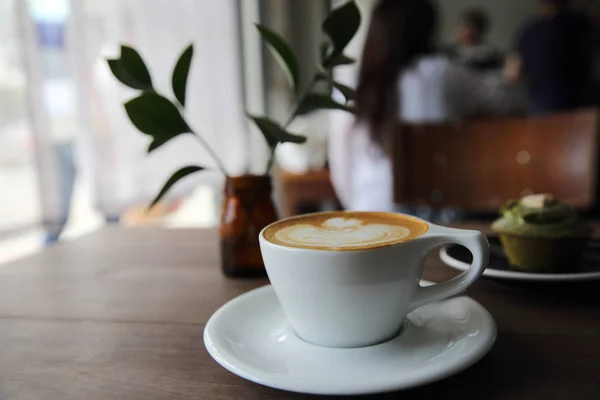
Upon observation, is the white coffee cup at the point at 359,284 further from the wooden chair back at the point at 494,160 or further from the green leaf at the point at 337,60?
the wooden chair back at the point at 494,160

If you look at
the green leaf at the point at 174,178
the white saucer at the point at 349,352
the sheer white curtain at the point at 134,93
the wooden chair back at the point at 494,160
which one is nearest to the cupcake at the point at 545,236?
the white saucer at the point at 349,352

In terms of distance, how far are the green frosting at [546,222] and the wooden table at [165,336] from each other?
0.06 metres

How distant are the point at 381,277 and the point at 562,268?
0.28m

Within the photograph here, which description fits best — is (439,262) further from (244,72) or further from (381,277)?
(244,72)

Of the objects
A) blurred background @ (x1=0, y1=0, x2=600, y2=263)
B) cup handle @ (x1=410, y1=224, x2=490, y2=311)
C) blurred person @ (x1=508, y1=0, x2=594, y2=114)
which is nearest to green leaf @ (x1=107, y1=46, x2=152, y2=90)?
cup handle @ (x1=410, y1=224, x2=490, y2=311)

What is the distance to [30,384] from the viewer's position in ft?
1.23

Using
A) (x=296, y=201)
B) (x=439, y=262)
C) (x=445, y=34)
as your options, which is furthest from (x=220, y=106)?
(x=445, y=34)

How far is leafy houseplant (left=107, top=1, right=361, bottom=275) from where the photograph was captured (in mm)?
548

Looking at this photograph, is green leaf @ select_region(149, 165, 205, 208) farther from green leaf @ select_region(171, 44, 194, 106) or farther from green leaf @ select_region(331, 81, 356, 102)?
green leaf @ select_region(331, 81, 356, 102)

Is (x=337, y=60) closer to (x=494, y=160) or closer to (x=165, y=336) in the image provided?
(x=165, y=336)

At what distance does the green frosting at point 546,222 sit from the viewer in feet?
1.75

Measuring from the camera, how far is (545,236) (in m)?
0.53

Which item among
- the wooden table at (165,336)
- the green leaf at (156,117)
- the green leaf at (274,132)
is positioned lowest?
the wooden table at (165,336)

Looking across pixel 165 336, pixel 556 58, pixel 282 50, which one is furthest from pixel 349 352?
pixel 556 58
